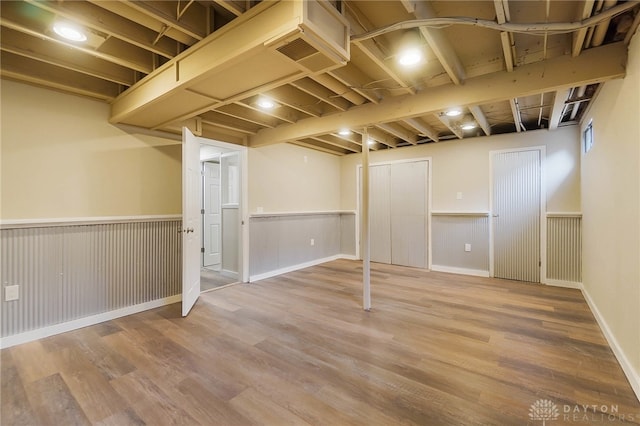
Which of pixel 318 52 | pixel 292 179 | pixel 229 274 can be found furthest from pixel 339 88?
pixel 229 274

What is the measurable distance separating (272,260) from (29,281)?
2.85 m

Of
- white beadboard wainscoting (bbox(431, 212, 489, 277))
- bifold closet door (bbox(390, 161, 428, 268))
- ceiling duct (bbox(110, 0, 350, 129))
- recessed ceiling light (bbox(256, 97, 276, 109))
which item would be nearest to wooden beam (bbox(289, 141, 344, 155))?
bifold closet door (bbox(390, 161, 428, 268))

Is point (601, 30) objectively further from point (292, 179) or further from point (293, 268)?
point (293, 268)

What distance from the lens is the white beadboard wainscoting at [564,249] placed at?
3.86m

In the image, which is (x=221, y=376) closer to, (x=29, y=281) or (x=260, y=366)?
(x=260, y=366)

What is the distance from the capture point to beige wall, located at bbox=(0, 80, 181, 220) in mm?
2416

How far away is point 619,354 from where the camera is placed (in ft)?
6.76

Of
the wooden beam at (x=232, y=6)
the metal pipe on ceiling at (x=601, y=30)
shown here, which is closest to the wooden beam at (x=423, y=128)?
the metal pipe on ceiling at (x=601, y=30)

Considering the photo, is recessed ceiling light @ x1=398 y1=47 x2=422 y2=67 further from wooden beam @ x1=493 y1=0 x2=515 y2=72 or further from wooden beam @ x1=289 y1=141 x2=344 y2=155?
wooden beam @ x1=289 y1=141 x2=344 y2=155

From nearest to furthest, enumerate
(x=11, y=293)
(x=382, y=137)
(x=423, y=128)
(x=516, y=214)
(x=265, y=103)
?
(x=11, y=293) → (x=265, y=103) → (x=423, y=128) → (x=516, y=214) → (x=382, y=137)

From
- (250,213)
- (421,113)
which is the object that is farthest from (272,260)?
(421,113)

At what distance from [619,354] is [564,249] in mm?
2327

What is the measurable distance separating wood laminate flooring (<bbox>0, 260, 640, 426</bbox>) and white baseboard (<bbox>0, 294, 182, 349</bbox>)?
0.34ft

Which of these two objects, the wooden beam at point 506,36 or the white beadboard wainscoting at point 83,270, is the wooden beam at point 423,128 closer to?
the wooden beam at point 506,36
